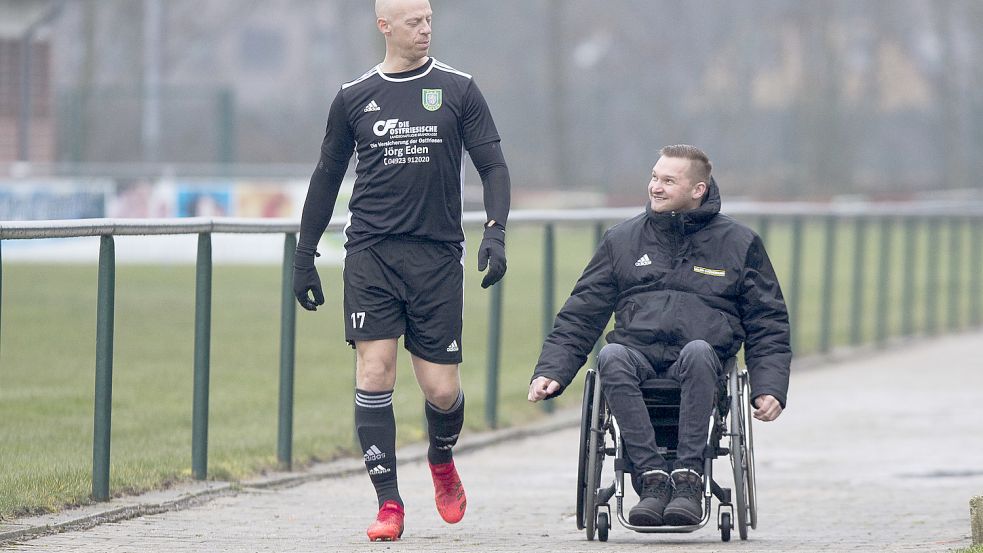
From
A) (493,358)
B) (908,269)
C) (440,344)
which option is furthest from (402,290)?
(908,269)

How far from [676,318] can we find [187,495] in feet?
6.83

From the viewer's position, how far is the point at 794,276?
45.0ft

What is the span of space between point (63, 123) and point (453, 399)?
30.7 meters

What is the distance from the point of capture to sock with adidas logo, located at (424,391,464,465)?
6.25m

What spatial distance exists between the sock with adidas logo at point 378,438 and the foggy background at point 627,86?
3086cm

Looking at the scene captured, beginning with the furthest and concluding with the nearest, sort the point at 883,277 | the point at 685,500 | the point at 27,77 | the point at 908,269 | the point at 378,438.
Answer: the point at 27,77
the point at 908,269
the point at 883,277
the point at 378,438
the point at 685,500

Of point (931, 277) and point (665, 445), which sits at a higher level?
point (931, 277)

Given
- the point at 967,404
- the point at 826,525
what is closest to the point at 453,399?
the point at 826,525

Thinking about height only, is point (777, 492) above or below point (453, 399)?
below

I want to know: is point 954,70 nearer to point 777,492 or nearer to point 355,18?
point 355,18

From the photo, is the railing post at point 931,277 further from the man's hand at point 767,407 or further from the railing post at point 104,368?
the railing post at point 104,368

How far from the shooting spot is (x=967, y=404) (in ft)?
36.0

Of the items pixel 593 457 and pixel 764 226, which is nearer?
pixel 593 457

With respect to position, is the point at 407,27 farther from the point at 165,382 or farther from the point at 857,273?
the point at 857,273
